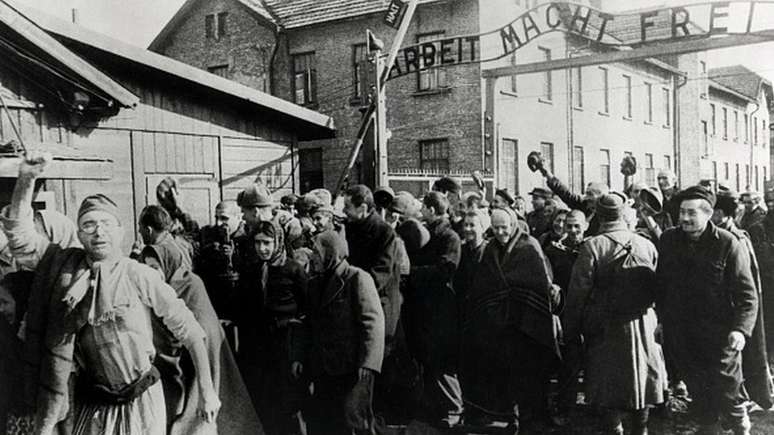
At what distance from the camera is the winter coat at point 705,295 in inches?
207

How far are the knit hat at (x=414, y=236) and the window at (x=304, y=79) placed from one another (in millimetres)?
16143

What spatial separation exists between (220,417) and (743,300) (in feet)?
12.3

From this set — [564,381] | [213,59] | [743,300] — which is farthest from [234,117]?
[213,59]

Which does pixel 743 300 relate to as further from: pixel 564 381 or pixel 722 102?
pixel 722 102

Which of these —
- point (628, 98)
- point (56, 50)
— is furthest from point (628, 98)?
point (56, 50)

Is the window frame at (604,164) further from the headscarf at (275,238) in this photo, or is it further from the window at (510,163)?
the headscarf at (275,238)

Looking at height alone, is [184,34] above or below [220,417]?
above

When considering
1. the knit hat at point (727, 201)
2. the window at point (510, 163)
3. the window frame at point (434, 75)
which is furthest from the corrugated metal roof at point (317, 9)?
the knit hat at point (727, 201)

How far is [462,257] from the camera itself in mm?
6414

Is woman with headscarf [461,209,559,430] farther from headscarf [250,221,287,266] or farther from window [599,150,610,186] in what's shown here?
window [599,150,610,186]

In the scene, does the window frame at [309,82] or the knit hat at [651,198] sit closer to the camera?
the knit hat at [651,198]

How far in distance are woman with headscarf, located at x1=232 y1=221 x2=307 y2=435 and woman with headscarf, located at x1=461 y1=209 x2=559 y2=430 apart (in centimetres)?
160

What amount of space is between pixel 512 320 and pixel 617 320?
2.86 feet

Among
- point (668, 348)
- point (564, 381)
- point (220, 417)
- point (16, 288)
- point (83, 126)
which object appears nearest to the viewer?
point (16, 288)
